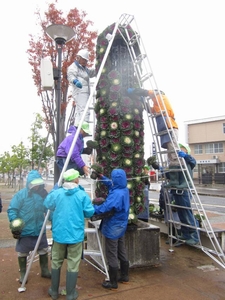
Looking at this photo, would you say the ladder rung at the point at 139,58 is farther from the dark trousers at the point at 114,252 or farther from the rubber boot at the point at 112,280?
the rubber boot at the point at 112,280

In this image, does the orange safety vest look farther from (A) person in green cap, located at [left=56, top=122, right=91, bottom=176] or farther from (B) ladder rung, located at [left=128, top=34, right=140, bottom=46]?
(A) person in green cap, located at [left=56, top=122, right=91, bottom=176]

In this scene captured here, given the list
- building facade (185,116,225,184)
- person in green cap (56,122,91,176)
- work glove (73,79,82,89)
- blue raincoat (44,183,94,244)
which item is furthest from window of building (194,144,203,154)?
blue raincoat (44,183,94,244)

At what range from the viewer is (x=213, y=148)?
140 feet

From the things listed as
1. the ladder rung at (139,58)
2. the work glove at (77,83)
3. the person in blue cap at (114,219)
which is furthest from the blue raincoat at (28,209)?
the ladder rung at (139,58)

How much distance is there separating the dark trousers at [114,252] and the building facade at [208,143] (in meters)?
36.7

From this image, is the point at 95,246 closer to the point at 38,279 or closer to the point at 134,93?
the point at 38,279

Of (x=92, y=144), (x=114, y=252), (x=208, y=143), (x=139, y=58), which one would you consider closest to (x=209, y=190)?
(x=208, y=143)

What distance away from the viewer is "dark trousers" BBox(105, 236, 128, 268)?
430cm

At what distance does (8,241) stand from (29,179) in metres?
3.44

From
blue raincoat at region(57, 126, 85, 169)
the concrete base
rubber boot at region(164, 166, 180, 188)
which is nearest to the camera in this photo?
blue raincoat at region(57, 126, 85, 169)

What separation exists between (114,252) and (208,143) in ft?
137

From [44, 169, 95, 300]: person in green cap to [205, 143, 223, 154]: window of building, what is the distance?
41005 millimetres

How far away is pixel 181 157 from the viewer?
5.27 m

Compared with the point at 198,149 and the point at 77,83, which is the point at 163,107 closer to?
the point at 77,83
